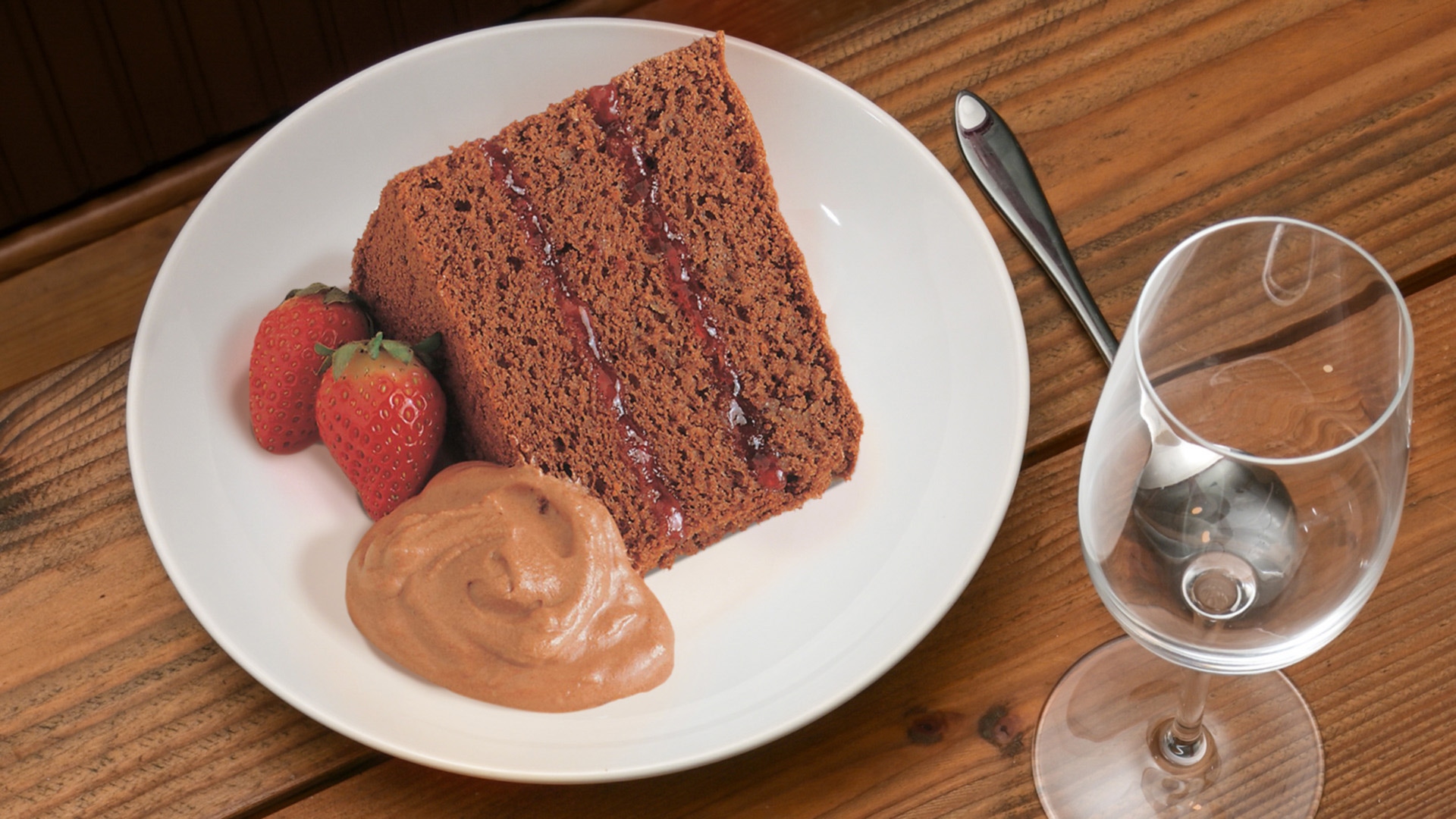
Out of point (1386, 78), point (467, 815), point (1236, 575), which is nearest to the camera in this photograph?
point (1236, 575)

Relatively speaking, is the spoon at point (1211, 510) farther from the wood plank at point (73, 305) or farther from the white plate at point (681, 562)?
the wood plank at point (73, 305)

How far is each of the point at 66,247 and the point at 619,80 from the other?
2.02ft

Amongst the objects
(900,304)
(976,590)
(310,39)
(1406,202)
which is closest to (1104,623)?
(976,590)

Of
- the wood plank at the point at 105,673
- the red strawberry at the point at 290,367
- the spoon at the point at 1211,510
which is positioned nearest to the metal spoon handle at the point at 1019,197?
the spoon at the point at 1211,510

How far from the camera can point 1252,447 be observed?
84 cm

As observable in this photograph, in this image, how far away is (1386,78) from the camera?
1246 millimetres

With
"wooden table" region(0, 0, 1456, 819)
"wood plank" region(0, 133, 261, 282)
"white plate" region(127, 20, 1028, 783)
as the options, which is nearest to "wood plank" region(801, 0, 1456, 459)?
"wooden table" region(0, 0, 1456, 819)

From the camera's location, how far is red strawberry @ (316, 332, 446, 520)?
992 millimetres

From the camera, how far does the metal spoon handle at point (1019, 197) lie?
44.8 inches

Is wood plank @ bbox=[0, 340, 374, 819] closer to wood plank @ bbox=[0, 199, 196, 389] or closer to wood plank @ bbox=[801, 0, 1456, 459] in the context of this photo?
wood plank @ bbox=[0, 199, 196, 389]

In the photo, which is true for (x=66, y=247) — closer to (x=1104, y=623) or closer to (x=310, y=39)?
(x=310, y=39)

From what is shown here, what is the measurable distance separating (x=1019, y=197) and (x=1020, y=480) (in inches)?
11.1

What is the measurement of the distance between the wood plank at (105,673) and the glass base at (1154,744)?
0.53 m

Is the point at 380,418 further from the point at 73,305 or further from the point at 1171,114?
the point at 1171,114
